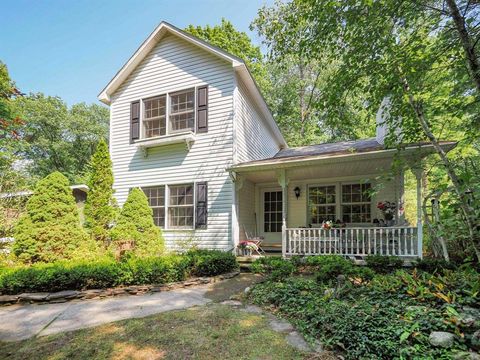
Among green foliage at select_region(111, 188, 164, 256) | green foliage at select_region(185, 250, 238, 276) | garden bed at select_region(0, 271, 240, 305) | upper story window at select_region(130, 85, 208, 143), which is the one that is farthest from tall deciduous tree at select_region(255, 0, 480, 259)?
green foliage at select_region(111, 188, 164, 256)

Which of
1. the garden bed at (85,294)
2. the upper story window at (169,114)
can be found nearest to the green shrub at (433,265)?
the garden bed at (85,294)

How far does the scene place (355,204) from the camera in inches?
354

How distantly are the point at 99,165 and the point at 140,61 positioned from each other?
4.23m

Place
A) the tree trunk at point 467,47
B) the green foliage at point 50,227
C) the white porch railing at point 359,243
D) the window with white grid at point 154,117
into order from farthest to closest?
the window with white grid at point 154,117 → the white porch railing at point 359,243 → the green foliage at point 50,227 → the tree trunk at point 467,47

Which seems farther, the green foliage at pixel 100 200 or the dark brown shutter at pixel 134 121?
the dark brown shutter at pixel 134 121

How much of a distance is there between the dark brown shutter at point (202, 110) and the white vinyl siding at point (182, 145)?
0.44ft

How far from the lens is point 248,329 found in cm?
341

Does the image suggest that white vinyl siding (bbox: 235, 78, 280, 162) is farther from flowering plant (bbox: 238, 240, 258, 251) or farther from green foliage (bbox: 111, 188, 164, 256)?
green foliage (bbox: 111, 188, 164, 256)

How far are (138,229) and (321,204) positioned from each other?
20.0 ft

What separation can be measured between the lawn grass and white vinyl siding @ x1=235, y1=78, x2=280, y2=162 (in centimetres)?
569

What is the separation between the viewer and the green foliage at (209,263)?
6.50m

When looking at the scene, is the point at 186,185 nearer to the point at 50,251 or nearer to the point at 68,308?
the point at 50,251

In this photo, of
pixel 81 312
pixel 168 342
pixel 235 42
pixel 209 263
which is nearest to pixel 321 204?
pixel 209 263

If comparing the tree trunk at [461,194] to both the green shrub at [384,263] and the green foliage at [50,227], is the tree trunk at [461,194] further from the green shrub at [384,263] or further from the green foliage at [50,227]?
the green foliage at [50,227]
